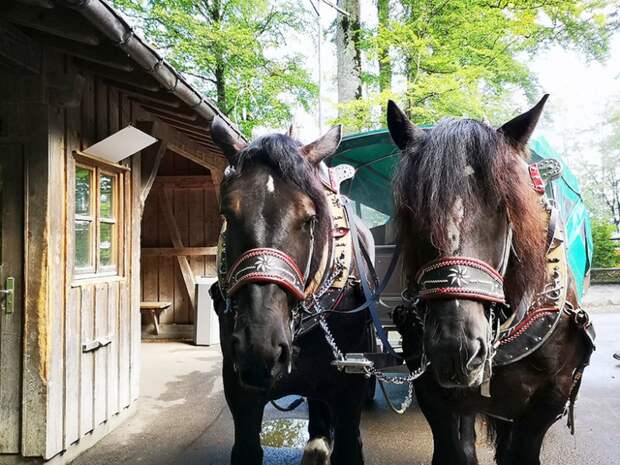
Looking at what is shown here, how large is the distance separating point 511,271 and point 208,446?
3.33 metres

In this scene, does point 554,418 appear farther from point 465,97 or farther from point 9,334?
point 465,97

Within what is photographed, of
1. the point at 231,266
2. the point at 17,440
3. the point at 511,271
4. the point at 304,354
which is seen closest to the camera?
the point at 511,271

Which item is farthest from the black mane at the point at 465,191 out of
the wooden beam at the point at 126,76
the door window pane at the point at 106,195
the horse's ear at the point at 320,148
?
the door window pane at the point at 106,195

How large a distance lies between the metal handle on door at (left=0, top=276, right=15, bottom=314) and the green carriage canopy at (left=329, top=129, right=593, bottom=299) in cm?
273

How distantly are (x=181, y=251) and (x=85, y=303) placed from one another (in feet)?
16.0

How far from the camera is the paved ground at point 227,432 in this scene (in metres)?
3.88

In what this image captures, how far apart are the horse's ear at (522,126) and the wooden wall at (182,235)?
7.40m

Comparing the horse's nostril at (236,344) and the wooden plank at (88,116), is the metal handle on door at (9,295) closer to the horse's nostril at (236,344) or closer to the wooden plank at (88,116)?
the wooden plank at (88,116)

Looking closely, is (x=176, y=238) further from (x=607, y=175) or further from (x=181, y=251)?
(x=607, y=175)

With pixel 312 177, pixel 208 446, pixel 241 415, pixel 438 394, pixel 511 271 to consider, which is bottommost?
pixel 208 446

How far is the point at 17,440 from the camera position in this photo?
3.40m

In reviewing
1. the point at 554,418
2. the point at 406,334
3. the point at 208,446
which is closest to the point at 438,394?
A: the point at 406,334

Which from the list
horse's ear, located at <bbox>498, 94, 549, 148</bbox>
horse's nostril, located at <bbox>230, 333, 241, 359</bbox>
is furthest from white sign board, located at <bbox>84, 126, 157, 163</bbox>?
horse's ear, located at <bbox>498, 94, 549, 148</bbox>

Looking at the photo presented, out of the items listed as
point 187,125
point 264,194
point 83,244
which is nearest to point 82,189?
point 83,244
